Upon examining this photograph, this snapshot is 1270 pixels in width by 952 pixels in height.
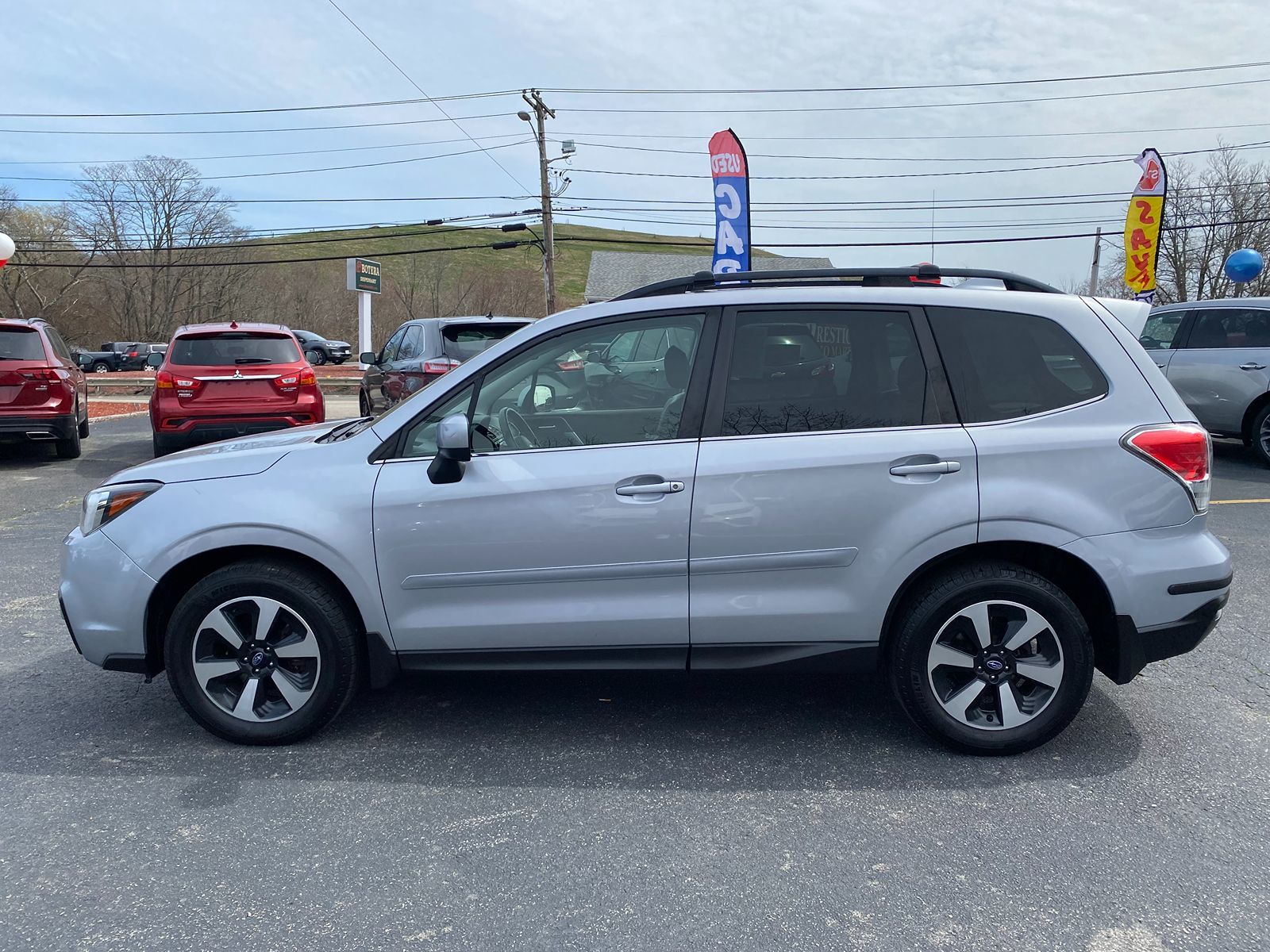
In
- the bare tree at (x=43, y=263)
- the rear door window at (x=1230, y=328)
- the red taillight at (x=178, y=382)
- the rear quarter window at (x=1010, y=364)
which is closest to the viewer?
the rear quarter window at (x=1010, y=364)

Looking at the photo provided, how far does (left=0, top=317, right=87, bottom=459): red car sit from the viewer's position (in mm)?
10703

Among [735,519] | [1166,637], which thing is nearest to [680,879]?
[735,519]

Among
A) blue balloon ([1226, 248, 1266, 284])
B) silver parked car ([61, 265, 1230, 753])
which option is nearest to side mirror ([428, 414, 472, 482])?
silver parked car ([61, 265, 1230, 753])

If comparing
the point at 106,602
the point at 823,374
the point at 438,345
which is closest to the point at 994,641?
the point at 823,374

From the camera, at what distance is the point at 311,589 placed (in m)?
3.57

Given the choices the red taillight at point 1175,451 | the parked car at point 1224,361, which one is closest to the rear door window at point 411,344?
the parked car at point 1224,361

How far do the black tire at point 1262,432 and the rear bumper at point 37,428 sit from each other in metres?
13.8

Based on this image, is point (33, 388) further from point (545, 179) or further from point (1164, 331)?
point (545, 179)

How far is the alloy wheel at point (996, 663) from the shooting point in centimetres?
347

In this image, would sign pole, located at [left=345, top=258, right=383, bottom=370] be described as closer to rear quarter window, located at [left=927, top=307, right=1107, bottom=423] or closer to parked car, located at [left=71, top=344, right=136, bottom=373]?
parked car, located at [left=71, top=344, right=136, bottom=373]

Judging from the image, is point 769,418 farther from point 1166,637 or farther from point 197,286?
point 197,286

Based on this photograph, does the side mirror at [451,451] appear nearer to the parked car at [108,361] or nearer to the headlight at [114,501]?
the headlight at [114,501]

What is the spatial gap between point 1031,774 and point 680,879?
148 cm

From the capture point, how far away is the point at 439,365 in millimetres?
10703
